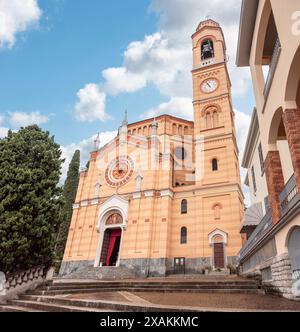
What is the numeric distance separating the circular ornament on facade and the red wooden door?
1108cm

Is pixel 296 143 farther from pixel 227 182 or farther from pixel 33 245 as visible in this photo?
pixel 227 182

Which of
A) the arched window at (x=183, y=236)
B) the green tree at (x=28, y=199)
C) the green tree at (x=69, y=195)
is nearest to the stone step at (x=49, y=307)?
the green tree at (x=28, y=199)

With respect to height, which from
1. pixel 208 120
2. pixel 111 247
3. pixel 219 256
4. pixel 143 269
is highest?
pixel 208 120

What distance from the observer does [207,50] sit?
99.5 ft

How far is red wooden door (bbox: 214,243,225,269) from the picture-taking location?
19.9 meters

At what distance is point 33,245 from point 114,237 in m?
14.6

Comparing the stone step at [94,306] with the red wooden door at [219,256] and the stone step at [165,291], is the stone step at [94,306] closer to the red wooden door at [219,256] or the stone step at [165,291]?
the stone step at [165,291]

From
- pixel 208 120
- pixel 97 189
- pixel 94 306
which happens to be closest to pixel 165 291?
pixel 94 306

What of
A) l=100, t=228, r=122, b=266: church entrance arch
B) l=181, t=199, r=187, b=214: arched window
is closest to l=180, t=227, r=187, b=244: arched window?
l=181, t=199, r=187, b=214: arched window

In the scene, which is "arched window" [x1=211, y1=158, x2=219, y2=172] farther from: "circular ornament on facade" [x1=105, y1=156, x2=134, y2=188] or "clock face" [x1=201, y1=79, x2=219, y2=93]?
"clock face" [x1=201, y1=79, x2=219, y2=93]

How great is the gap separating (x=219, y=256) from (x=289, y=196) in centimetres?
1510

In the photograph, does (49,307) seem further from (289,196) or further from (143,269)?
(143,269)

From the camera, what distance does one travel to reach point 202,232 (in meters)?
21.5
